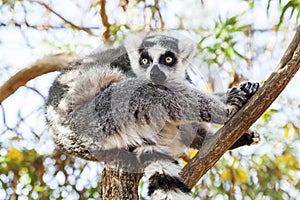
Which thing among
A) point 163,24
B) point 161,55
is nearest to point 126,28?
point 163,24

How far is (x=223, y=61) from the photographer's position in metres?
4.84

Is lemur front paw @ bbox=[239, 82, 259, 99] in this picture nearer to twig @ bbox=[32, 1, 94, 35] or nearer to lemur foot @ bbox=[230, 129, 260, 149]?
lemur foot @ bbox=[230, 129, 260, 149]

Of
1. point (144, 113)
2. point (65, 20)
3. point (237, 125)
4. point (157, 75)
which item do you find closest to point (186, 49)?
point (157, 75)

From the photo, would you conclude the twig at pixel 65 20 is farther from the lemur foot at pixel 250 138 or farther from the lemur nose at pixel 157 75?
the lemur foot at pixel 250 138

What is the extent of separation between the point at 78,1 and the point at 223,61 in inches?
68.3

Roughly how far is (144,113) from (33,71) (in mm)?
1868

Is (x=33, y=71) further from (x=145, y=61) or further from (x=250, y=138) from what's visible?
(x=250, y=138)

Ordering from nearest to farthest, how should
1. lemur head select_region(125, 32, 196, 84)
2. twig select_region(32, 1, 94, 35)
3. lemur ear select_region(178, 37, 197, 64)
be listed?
lemur head select_region(125, 32, 196, 84), lemur ear select_region(178, 37, 197, 64), twig select_region(32, 1, 94, 35)

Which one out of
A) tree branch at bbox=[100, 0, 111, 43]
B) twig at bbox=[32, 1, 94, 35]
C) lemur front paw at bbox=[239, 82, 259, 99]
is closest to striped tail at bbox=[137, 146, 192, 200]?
lemur front paw at bbox=[239, 82, 259, 99]

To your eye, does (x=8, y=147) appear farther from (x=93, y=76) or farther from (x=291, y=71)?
(x=291, y=71)

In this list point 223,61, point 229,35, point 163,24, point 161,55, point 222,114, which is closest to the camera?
point 222,114

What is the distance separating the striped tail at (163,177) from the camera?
2707mm

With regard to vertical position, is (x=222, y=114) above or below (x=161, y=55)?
below

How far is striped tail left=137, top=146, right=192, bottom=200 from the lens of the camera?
271 cm
